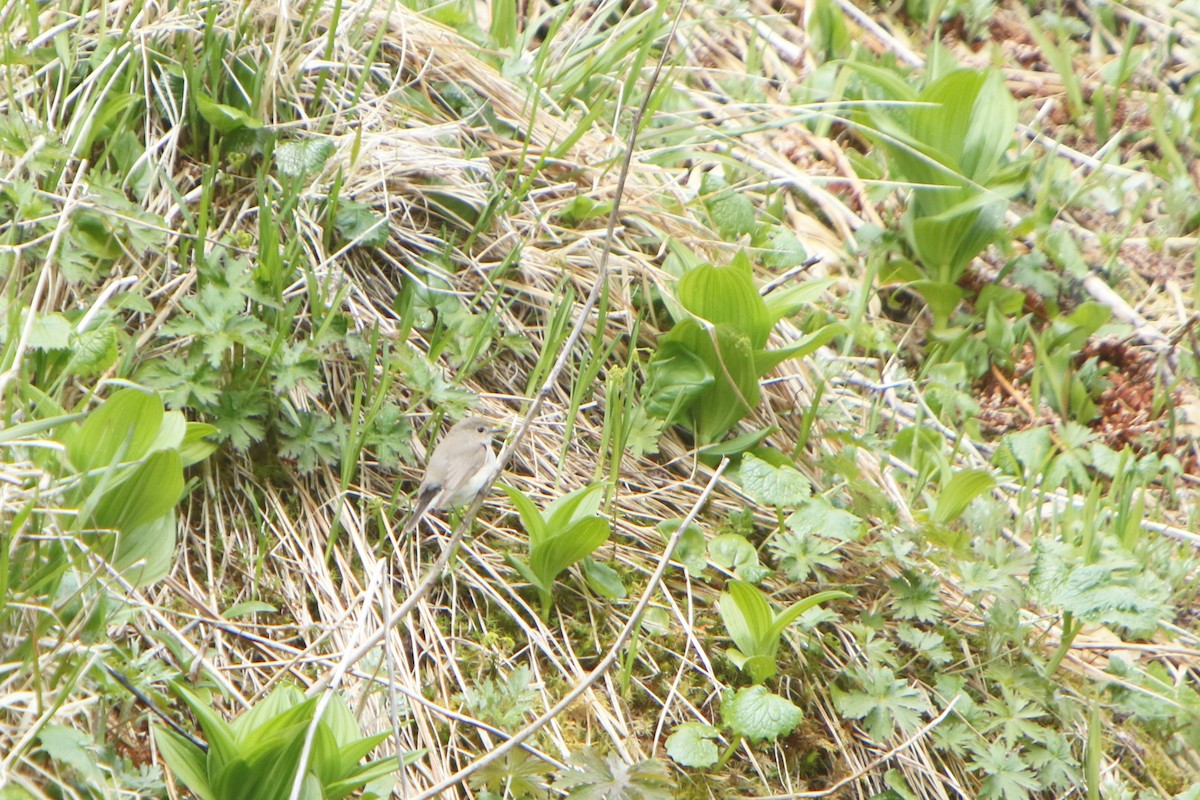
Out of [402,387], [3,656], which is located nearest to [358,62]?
[402,387]

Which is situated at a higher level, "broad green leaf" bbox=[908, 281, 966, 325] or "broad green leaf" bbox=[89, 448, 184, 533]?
"broad green leaf" bbox=[89, 448, 184, 533]

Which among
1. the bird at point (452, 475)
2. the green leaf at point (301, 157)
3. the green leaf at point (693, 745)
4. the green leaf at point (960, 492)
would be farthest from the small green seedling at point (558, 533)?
the green leaf at point (301, 157)

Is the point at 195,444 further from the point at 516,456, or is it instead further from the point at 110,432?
the point at 516,456

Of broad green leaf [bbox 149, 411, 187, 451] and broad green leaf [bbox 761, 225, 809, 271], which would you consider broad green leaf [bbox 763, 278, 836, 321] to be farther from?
broad green leaf [bbox 149, 411, 187, 451]

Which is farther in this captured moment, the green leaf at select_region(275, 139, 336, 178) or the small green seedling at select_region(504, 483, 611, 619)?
the green leaf at select_region(275, 139, 336, 178)

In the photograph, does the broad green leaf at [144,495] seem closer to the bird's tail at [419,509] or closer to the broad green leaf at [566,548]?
the bird's tail at [419,509]

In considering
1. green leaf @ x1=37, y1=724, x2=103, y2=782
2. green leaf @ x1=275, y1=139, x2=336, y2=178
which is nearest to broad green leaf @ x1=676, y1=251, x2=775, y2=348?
green leaf @ x1=275, y1=139, x2=336, y2=178

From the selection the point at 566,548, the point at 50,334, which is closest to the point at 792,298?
the point at 566,548
